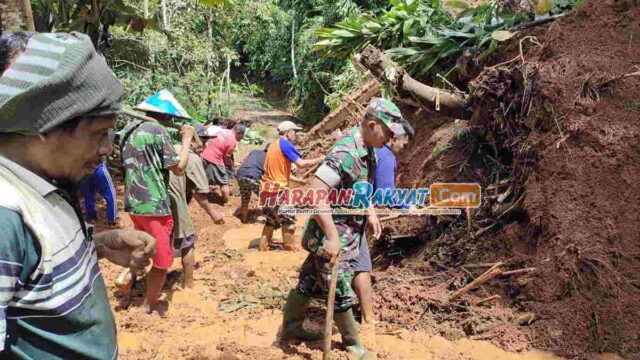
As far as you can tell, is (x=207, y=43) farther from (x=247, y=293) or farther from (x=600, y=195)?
(x=600, y=195)

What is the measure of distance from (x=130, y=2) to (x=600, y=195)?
1163 cm

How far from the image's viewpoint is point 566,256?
12.9 ft

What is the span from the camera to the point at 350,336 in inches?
140

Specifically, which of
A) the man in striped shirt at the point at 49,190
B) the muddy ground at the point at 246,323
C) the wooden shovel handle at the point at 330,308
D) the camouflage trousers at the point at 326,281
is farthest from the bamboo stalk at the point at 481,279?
the man in striped shirt at the point at 49,190

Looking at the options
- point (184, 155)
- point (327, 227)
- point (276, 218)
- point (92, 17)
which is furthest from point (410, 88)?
point (92, 17)

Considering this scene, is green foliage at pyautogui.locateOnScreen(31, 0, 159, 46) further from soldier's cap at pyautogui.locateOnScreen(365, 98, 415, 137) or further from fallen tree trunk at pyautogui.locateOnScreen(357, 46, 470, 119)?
soldier's cap at pyautogui.locateOnScreen(365, 98, 415, 137)

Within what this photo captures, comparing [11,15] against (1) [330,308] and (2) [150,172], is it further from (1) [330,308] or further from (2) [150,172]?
(1) [330,308]

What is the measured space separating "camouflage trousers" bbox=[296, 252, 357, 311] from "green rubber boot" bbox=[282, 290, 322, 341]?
112 millimetres

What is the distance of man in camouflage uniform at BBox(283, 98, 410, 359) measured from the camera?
129 inches

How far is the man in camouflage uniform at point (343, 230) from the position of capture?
129 inches

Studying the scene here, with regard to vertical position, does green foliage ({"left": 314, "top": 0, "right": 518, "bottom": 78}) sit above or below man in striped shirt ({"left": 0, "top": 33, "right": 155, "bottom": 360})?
below

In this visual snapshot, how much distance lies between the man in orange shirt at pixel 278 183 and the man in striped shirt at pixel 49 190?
5069 mm

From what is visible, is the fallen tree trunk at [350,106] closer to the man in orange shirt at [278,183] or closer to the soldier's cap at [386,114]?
the man in orange shirt at [278,183]

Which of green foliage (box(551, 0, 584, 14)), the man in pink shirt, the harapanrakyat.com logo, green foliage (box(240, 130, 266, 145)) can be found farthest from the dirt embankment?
green foliage (box(240, 130, 266, 145))
